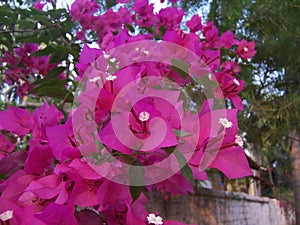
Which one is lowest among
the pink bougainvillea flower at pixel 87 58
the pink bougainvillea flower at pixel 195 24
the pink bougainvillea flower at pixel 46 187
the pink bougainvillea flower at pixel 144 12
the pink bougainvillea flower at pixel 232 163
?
the pink bougainvillea flower at pixel 46 187

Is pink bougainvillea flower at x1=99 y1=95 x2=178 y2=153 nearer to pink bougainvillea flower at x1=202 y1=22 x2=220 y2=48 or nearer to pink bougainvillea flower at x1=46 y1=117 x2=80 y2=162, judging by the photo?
pink bougainvillea flower at x1=46 y1=117 x2=80 y2=162

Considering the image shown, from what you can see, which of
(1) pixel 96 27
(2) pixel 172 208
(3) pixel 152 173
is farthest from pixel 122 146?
(2) pixel 172 208

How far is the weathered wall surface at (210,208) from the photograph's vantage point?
1928 millimetres

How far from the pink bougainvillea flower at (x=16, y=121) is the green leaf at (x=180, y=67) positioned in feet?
0.94

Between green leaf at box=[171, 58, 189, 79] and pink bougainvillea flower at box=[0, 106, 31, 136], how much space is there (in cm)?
29

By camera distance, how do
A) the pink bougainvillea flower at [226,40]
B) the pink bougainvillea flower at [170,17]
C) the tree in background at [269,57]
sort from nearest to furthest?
1. the pink bougainvillea flower at [170,17]
2. the pink bougainvillea flower at [226,40]
3. the tree in background at [269,57]

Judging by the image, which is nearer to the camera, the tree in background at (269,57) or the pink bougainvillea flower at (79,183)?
the pink bougainvillea flower at (79,183)

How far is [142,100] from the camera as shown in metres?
0.57

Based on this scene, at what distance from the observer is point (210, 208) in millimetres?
2346

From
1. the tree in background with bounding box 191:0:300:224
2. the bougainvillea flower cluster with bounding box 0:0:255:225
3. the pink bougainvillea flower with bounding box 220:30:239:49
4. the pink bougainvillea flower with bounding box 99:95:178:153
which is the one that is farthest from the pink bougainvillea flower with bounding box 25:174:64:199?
the tree in background with bounding box 191:0:300:224

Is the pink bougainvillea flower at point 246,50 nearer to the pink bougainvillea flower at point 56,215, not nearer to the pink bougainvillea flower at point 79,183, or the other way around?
the pink bougainvillea flower at point 79,183

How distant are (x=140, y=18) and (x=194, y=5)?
2.69 feet

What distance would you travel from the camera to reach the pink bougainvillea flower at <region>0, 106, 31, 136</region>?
0.69m

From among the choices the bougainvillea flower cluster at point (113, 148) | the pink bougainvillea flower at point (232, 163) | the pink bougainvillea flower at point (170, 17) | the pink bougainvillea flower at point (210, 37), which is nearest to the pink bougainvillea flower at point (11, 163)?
the bougainvillea flower cluster at point (113, 148)
